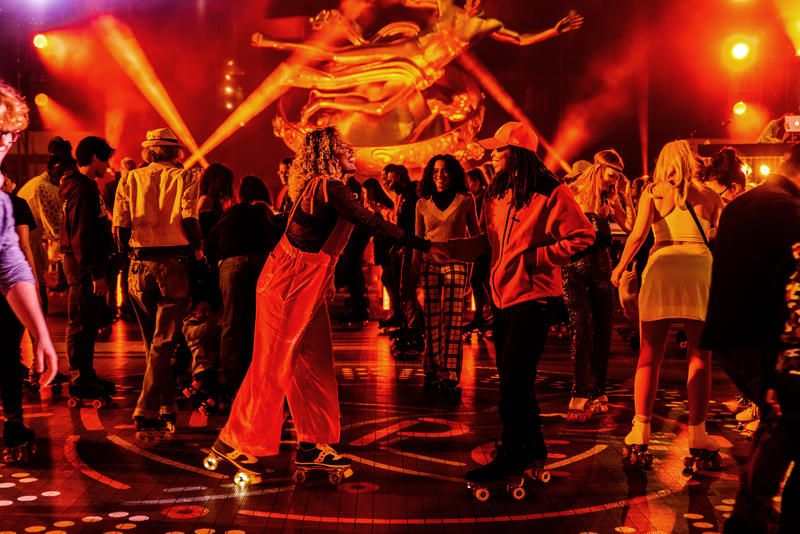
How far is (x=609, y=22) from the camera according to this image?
20.9 meters

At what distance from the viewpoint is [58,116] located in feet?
72.5

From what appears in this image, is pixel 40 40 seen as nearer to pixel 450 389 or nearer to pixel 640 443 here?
pixel 450 389

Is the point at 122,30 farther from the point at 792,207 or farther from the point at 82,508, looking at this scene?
the point at 792,207

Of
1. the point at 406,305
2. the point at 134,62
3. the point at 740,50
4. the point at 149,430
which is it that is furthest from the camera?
the point at 134,62

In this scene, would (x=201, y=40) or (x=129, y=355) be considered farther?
(x=201, y=40)

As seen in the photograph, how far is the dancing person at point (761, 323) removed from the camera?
3430 mm

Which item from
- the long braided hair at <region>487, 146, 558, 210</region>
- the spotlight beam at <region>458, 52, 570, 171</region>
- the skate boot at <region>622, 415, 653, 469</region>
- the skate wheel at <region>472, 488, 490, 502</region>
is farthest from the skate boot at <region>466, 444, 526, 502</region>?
the spotlight beam at <region>458, 52, 570, 171</region>

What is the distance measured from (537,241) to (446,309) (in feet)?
10.5

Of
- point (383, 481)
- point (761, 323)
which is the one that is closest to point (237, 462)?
point (383, 481)

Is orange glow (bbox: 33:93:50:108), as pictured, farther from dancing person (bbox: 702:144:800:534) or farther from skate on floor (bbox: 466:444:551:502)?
dancing person (bbox: 702:144:800:534)

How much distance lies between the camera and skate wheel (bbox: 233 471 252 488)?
18.1ft

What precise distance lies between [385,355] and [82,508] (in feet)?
19.1

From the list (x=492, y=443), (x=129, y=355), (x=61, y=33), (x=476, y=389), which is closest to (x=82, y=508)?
(x=492, y=443)

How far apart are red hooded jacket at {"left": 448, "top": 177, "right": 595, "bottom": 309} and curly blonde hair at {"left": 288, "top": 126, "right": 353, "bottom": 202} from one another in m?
0.94
